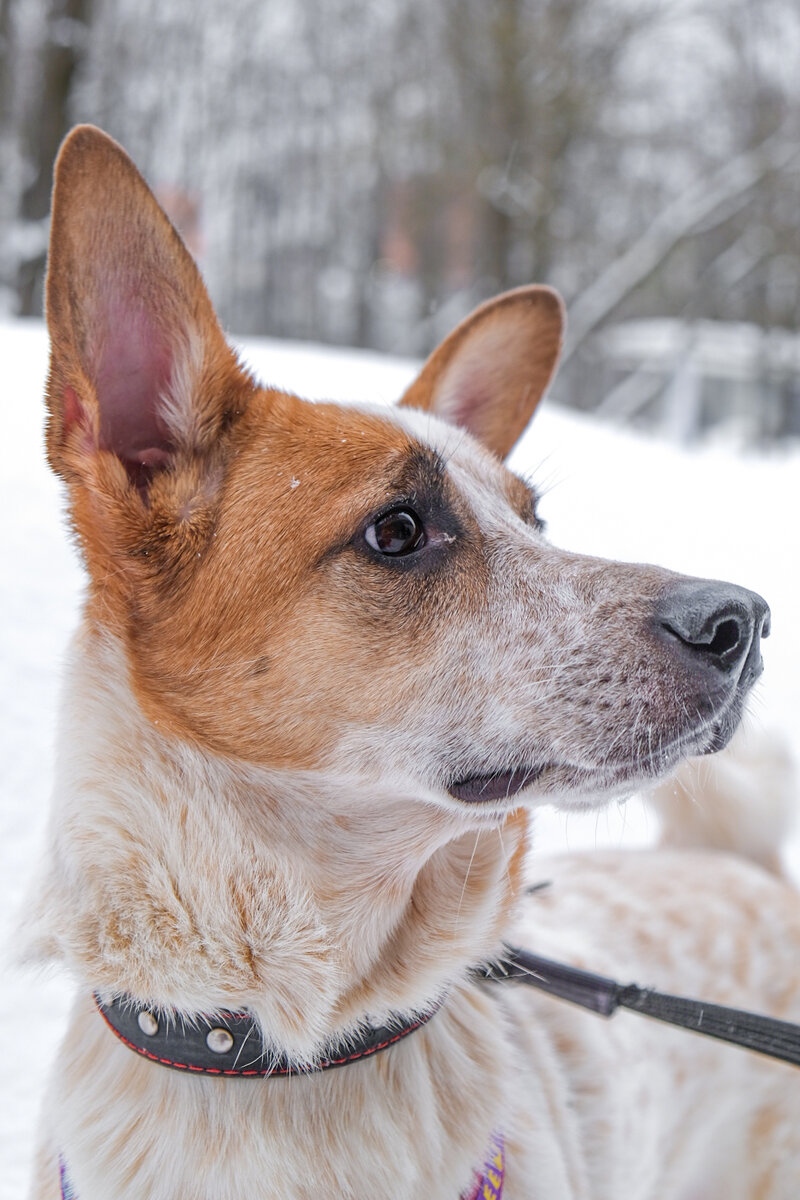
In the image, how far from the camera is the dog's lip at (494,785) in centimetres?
164

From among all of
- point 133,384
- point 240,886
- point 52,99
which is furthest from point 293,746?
point 52,99

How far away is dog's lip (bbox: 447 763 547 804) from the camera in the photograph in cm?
164

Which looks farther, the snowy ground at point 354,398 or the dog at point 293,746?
the snowy ground at point 354,398

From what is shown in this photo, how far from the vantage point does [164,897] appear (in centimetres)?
154

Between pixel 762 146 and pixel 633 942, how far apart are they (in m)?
19.1

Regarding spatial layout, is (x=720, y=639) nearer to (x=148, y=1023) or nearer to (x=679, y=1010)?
(x=679, y=1010)

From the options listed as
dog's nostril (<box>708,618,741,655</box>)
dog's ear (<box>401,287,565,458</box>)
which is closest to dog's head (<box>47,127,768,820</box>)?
dog's nostril (<box>708,618,741,655</box>)

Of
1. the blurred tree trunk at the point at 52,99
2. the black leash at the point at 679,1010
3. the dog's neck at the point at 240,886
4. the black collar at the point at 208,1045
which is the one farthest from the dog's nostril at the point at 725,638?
the blurred tree trunk at the point at 52,99

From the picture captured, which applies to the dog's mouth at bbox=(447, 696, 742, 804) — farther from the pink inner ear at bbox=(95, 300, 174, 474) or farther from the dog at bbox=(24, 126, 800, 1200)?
the pink inner ear at bbox=(95, 300, 174, 474)

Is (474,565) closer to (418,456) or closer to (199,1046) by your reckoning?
(418,456)

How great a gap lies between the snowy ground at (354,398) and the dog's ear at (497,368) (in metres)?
0.21

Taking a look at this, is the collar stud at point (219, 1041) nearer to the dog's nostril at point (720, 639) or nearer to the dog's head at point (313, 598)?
the dog's head at point (313, 598)

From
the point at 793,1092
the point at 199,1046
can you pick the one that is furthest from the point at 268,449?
the point at 793,1092

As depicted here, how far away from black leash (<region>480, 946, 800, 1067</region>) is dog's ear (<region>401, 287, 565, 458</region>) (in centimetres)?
117
